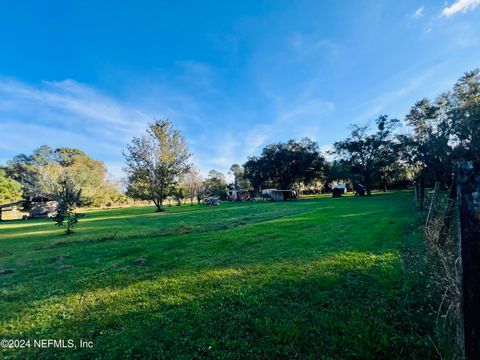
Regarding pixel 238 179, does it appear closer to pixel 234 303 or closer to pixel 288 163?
pixel 288 163

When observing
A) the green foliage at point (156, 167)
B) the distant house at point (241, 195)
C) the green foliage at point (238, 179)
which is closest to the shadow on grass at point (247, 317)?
the green foliage at point (156, 167)

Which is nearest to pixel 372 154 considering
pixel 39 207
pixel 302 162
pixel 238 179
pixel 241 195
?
pixel 302 162

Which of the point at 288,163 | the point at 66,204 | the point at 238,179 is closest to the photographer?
the point at 66,204

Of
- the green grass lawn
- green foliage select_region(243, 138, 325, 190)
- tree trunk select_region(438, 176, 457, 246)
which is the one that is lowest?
the green grass lawn

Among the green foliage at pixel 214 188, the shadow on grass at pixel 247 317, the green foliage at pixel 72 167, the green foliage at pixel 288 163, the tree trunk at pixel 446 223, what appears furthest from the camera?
the green foliage at pixel 214 188

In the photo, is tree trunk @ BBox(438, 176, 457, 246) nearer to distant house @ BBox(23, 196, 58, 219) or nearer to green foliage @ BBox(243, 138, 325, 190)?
distant house @ BBox(23, 196, 58, 219)

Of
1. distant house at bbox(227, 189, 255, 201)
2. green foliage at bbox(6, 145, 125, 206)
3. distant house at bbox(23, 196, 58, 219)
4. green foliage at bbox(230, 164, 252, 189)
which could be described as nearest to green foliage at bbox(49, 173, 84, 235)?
distant house at bbox(23, 196, 58, 219)

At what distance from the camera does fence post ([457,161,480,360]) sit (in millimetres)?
1741

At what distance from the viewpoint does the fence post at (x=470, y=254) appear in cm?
174

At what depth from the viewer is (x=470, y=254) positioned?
1.77m

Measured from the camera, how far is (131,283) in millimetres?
4438

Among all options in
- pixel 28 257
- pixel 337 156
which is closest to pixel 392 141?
pixel 337 156

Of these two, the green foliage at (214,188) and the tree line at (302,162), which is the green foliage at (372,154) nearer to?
the tree line at (302,162)

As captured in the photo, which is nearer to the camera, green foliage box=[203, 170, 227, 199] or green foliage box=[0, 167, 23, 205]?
green foliage box=[0, 167, 23, 205]
